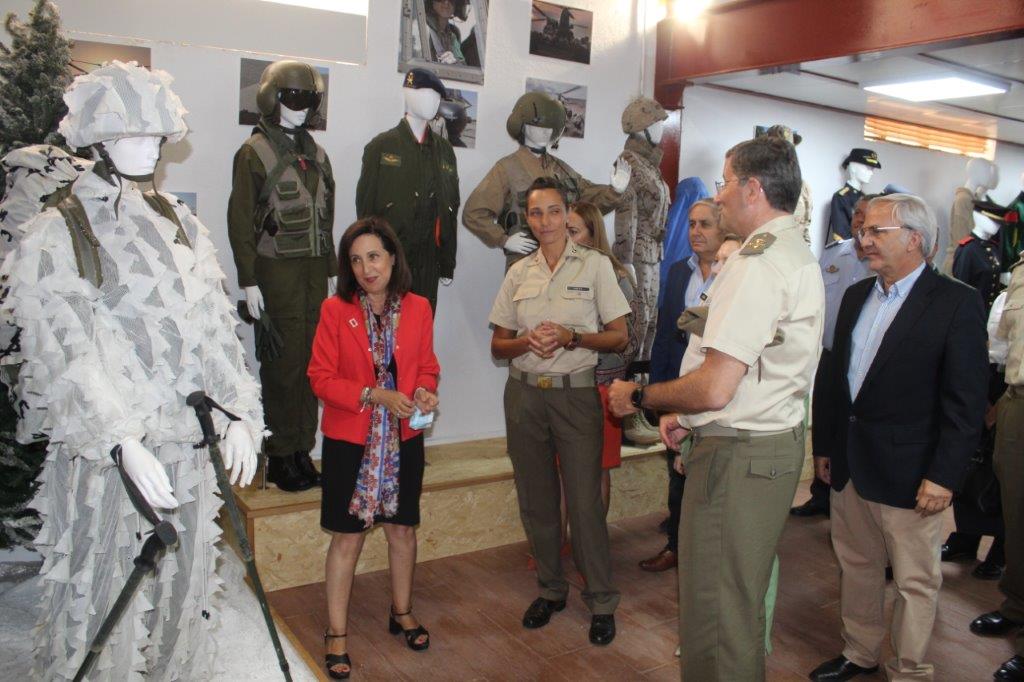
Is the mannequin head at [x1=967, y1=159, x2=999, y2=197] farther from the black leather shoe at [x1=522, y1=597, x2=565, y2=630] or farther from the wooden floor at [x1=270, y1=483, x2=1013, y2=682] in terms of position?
the black leather shoe at [x1=522, y1=597, x2=565, y2=630]

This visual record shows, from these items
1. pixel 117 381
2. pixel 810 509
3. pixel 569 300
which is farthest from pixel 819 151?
pixel 117 381

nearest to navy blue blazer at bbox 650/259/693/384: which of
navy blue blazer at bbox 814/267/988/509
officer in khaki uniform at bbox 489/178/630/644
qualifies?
officer in khaki uniform at bbox 489/178/630/644

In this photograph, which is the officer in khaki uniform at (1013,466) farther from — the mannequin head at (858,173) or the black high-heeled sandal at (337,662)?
the mannequin head at (858,173)

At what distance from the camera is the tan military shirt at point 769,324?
204cm

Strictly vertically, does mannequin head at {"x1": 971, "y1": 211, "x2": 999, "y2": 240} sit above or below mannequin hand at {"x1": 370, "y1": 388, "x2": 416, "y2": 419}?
above

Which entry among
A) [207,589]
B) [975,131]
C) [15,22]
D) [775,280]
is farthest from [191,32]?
[975,131]

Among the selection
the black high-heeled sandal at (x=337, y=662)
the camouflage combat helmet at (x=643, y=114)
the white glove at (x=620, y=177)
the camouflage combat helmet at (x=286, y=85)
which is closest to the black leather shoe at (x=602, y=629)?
the black high-heeled sandal at (x=337, y=662)

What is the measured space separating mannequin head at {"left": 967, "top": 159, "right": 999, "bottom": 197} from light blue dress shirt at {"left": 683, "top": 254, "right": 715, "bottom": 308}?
418cm

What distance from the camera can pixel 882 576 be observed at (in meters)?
2.88

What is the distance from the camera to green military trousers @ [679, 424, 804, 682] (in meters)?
2.18

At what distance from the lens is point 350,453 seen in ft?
8.90

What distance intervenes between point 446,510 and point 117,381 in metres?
2.22

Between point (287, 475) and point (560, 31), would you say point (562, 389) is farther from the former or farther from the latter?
point (560, 31)

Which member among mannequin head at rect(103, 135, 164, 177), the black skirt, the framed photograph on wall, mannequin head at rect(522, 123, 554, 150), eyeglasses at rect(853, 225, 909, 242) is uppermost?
the framed photograph on wall
